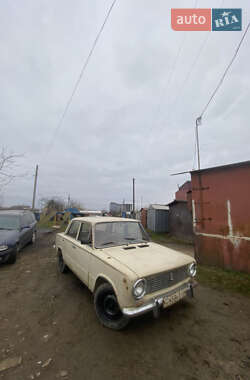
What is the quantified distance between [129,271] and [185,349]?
1336 millimetres

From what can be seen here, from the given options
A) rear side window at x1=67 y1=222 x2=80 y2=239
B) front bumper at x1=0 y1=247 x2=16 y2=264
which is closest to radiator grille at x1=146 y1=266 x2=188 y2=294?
rear side window at x1=67 y1=222 x2=80 y2=239

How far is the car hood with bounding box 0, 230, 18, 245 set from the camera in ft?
16.6

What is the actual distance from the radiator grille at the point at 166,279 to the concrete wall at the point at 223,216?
322 cm

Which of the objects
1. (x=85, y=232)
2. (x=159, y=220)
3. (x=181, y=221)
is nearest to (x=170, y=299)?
(x=85, y=232)

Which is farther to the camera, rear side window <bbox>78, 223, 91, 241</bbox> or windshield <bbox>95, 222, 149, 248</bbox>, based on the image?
rear side window <bbox>78, 223, 91, 241</bbox>

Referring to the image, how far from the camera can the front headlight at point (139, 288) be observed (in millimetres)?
2090

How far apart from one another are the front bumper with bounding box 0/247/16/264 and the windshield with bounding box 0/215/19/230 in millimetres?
1225

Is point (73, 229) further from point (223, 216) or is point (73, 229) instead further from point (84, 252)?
point (223, 216)

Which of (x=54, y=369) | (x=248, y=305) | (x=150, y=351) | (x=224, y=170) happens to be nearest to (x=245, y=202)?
(x=224, y=170)

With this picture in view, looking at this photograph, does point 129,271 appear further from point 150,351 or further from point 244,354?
point 244,354

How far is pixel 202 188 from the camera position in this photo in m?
5.77

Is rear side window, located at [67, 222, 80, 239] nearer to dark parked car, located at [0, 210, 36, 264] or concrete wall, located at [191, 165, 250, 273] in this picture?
dark parked car, located at [0, 210, 36, 264]

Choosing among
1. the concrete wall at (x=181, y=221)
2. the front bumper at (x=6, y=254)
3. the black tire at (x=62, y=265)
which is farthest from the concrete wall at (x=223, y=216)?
the front bumper at (x=6, y=254)

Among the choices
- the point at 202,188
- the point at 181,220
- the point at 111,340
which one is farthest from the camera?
the point at 181,220
